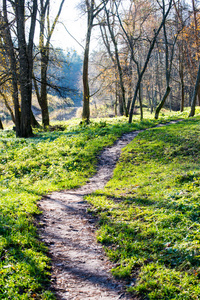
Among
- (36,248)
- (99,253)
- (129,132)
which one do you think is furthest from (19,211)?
(129,132)

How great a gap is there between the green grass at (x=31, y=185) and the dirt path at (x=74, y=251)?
0.25 m

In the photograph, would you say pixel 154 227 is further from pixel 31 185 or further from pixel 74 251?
pixel 31 185

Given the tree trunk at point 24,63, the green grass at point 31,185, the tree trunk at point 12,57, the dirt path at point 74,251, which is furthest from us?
the tree trunk at point 24,63

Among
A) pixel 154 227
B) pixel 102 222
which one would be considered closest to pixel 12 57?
pixel 102 222

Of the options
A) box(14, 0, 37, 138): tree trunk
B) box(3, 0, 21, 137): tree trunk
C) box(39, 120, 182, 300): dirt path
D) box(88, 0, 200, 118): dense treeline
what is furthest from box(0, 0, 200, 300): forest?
box(88, 0, 200, 118): dense treeline

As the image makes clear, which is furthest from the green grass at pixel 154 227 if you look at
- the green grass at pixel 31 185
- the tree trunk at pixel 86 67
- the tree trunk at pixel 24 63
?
the tree trunk at pixel 86 67

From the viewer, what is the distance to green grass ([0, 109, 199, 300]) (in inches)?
137

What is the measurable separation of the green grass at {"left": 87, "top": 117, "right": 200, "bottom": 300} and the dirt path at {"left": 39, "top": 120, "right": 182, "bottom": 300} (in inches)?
9.7

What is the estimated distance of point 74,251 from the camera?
4.70m

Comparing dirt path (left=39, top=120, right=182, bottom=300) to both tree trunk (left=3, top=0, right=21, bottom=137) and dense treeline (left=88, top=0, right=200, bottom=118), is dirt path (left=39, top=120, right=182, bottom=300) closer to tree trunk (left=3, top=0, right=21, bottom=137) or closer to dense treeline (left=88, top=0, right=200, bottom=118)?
tree trunk (left=3, top=0, right=21, bottom=137)

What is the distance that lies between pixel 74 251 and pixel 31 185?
174 inches

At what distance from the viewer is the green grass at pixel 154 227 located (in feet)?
11.6

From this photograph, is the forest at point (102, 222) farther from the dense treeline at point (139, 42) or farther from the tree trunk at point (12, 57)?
the dense treeline at point (139, 42)

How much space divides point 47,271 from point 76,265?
23.0 inches
